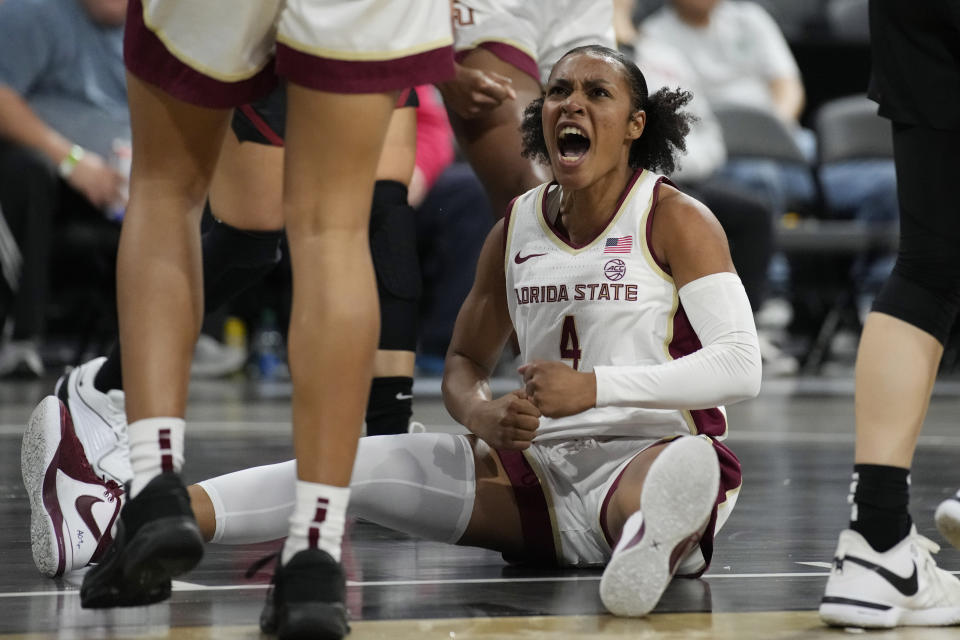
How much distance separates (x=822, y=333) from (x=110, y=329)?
3682 millimetres

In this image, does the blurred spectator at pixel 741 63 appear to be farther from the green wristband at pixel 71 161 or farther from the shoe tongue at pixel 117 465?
the shoe tongue at pixel 117 465

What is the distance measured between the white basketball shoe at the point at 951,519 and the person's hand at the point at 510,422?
0.59m

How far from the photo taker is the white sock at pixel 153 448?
6.53 feet

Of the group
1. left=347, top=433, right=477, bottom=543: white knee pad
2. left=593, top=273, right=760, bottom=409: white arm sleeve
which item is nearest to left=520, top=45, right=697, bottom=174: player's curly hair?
left=593, top=273, right=760, bottom=409: white arm sleeve

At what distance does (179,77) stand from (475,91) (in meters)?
0.88

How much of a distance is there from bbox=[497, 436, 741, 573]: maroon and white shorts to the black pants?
4.44 meters

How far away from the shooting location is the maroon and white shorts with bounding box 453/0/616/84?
3.22 m

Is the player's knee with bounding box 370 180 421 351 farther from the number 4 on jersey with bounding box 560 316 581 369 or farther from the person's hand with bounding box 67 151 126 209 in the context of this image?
the person's hand with bounding box 67 151 126 209

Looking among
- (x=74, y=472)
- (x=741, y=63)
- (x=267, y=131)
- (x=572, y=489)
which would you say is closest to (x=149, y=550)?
(x=74, y=472)

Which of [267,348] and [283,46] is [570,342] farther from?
[267,348]

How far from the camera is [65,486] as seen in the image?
97.7 inches

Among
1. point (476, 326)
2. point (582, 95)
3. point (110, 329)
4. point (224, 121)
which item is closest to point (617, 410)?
point (476, 326)

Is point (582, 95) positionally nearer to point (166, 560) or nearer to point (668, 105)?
point (668, 105)

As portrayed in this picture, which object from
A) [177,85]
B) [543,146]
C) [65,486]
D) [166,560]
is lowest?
[65,486]
